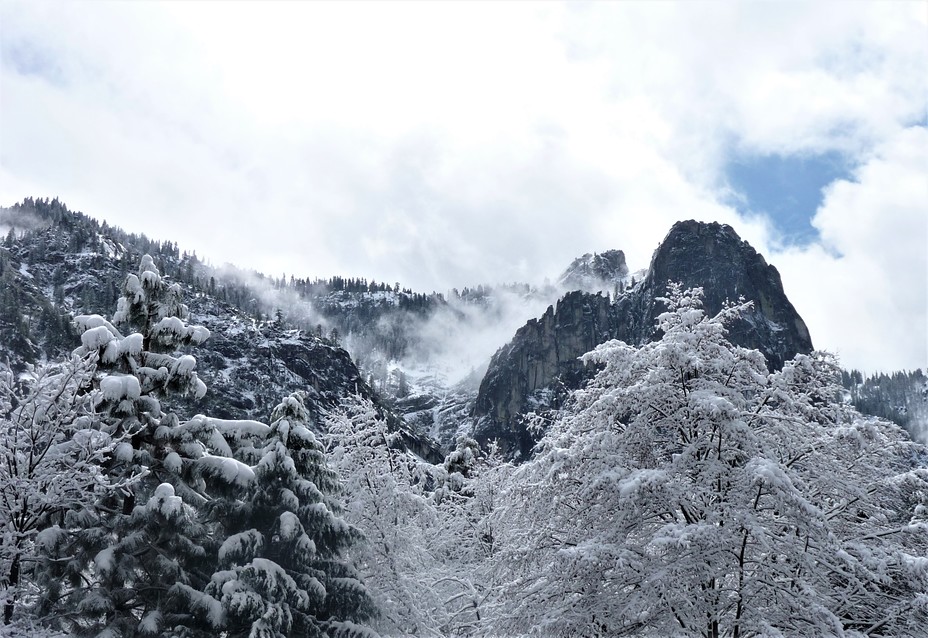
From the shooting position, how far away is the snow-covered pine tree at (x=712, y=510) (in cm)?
1062

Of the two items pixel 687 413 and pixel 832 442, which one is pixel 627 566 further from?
pixel 832 442

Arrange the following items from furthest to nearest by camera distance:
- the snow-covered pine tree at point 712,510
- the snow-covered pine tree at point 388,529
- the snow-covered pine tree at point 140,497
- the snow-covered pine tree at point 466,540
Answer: the snow-covered pine tree at point 466,540
the snow-covered pine tree at point 388,529
the snow-covered pine tree at point 140,497
the snow-covered pine tree at point 712,510

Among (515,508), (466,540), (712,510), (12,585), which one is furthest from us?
(466,540)

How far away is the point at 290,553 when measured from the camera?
17.3m

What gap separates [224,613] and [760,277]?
204 m

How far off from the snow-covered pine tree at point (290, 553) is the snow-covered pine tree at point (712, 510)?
604 cm

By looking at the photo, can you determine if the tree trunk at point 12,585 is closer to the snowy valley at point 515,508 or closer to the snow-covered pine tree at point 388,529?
the snowy valley at point 515,508

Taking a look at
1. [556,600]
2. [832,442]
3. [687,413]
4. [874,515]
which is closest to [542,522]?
[556,600]

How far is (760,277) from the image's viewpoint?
650 ft

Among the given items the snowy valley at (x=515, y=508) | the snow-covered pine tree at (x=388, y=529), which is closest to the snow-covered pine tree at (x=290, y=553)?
the snowy valley at (x=515, y=508)

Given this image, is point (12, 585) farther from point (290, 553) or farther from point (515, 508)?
point (515, 508)

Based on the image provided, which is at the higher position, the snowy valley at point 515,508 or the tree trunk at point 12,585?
the snowy valley at point 515,508

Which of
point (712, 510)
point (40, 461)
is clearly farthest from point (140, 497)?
point (712, 510)

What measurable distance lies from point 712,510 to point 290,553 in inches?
423
